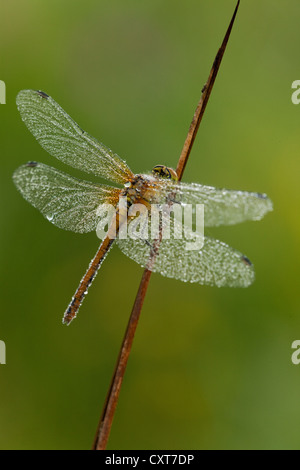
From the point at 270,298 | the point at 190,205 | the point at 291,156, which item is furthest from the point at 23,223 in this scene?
the point at 291,156

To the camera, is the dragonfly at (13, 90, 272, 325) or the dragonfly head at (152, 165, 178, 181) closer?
the dragonfly at (13, 90, 272, 325)

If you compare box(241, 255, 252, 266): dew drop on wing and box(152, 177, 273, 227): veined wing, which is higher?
box(152, 177, 273, 227): veined wing

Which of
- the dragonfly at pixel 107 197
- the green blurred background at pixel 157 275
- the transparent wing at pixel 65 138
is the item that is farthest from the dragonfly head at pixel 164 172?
the green blurred background at pixel 157 275

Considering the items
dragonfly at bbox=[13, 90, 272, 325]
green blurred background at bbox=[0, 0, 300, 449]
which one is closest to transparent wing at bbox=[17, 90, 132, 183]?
dragonfly at bbox=[13, 90, 272, 325]

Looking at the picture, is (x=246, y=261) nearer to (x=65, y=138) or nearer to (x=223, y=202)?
(x=223, y=202)

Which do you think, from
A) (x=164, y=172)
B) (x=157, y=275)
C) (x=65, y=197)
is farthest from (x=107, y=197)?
(x=157, y=275)

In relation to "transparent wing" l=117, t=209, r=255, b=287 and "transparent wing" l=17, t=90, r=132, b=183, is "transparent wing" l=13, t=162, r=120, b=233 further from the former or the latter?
"transparent wing" l=117, t=209, r=255, b=287
